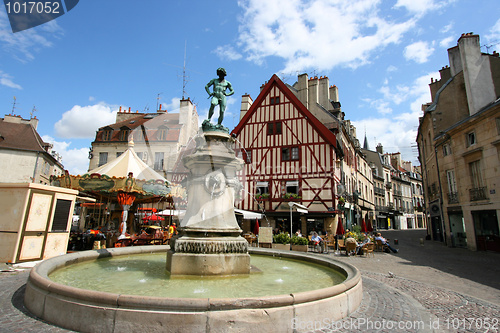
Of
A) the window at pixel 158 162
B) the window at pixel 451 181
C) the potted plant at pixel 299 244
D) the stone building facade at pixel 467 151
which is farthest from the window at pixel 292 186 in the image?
the window at pixel 158 162

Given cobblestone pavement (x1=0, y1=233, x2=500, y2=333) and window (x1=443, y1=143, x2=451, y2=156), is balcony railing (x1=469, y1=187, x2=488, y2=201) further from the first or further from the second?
cobblestone pavement (x1=0, y1=233, x2=500, y2=333)

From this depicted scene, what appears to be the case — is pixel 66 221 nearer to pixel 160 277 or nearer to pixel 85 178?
pixel 85 178

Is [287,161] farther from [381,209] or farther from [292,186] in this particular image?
[381,209]

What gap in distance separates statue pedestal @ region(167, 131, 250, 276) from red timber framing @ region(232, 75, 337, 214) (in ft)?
45.7

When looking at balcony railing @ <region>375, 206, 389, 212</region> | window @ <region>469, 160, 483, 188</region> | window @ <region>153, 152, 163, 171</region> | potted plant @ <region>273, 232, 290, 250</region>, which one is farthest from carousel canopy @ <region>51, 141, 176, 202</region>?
balcony railing @ <region>375, 206, 389, 212</region>

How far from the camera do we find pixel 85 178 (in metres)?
9.65

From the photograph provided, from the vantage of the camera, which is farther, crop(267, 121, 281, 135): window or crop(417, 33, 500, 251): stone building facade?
crop(267, 121, 281, 135): window

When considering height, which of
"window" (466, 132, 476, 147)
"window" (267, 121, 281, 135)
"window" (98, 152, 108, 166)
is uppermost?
"window" (267, 121, 281, 135)

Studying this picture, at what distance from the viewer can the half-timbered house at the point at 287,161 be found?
1998cm

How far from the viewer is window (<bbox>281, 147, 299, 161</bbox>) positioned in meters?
21.1

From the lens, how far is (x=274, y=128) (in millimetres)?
21891

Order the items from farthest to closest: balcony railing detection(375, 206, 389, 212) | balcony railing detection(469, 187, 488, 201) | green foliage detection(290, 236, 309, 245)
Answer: balcony railing detection(375, 206, 389, 212)
balcony railing detection(469, 187, 488, 201)
green foliage detection(290, 236, 309, 245)

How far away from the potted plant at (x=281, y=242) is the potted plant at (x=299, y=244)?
26cm

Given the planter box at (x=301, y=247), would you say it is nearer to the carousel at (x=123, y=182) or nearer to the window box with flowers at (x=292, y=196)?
the carousel at (x=123, y=182)
